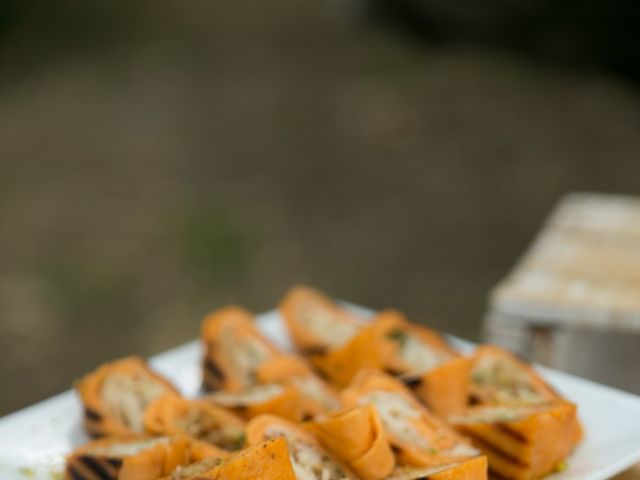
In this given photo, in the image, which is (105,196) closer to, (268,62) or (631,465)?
(268,62)

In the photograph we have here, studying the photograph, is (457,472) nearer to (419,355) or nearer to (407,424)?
(407,424)

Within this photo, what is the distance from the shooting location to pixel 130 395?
5.80 feet

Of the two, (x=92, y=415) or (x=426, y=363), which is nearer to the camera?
(x=92, y=415)

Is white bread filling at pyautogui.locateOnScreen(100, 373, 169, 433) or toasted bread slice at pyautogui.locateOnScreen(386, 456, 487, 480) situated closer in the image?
toasted bread slice at pyautogui.locateOnScreen(386, 456, 487, 480)

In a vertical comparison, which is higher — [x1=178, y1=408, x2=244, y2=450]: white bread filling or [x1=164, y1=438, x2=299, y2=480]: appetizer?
[x1=164, y1=438, x2=299, y2=480]: appetizer

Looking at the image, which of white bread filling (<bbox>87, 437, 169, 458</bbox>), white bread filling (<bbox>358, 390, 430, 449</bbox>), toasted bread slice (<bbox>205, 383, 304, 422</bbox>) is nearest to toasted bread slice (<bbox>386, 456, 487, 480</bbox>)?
white bread filling (<bbox>358, 390, 430, 449</bbox>)

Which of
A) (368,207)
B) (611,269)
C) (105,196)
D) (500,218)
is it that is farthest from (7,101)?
(611,269)

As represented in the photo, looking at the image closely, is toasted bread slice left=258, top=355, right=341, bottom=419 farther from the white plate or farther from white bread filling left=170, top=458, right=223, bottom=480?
white bread filling left=170, top=458, right=223, bottom=480

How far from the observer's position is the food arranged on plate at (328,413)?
145cm

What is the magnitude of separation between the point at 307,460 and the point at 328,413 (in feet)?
0.39

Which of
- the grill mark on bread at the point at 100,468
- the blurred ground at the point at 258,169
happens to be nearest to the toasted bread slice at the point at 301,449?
the grill mark on bread at the point at 100,468

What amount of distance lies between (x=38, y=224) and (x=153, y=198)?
0.72 m

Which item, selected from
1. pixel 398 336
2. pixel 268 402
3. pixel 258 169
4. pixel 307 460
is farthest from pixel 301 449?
pixel 258 169

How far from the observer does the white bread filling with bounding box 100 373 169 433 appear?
1.73 meters
